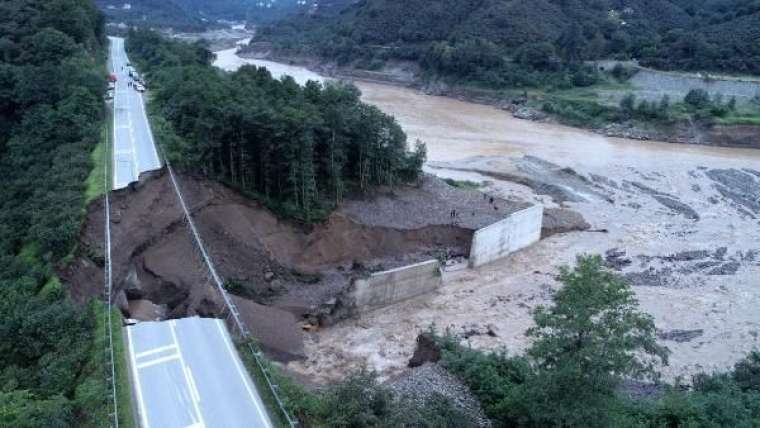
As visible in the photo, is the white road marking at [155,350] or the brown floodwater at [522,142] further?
the brown floodwater at [522,142]

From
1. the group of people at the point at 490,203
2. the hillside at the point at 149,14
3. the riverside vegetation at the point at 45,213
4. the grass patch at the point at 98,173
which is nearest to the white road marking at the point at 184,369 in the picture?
the riverside vegetation at the point at 45,213

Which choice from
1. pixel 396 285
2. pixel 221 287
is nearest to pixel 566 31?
pixel 396 285

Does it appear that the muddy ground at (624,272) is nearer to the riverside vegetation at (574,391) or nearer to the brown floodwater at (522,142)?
the brown floodwater at (522,142)

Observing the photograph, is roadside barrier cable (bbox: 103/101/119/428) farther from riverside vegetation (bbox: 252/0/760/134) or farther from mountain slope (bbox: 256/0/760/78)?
mountain slope (bbox: 256/0/760/78)

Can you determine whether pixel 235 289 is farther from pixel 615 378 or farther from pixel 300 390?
pixel 615 378

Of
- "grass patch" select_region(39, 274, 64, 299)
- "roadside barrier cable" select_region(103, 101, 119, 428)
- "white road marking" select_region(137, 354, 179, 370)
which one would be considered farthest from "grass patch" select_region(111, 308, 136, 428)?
"grass patch" select_region(39, 274, 64, 299)

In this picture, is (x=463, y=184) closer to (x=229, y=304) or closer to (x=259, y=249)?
(x=259, y=249)
